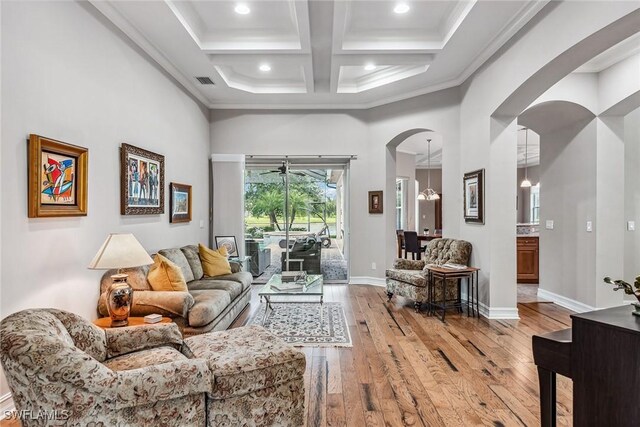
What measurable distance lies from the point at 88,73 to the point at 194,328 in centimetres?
243

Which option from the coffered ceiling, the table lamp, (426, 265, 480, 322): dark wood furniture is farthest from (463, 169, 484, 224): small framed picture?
the table lamp

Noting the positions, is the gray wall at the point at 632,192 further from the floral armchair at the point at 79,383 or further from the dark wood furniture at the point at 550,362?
the floral armchair at the point at 79,383

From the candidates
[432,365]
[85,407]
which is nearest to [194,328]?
[85,407]

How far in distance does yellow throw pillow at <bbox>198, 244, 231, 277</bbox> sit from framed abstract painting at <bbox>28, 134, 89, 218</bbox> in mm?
1990

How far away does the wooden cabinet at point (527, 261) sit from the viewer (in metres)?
6.01

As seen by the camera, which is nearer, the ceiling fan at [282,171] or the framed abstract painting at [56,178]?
the framed abstract painting at [56,178]

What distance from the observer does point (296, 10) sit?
3213 millimetres

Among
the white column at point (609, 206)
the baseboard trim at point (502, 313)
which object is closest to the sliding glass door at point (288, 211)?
the baseboard trim at point (502, 313)

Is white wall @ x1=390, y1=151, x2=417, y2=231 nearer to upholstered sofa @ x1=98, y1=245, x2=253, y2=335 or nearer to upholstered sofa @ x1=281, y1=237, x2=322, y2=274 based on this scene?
upholstered sofa @ x1=281, y1=237, x2=322, y2=274

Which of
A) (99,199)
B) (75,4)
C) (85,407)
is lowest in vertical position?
(85,407)

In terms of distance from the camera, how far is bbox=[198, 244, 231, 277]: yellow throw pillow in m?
4.60

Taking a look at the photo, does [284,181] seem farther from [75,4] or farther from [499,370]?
[499,370]

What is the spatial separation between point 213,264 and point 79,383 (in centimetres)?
327

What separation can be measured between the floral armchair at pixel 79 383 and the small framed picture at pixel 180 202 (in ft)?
9.14
